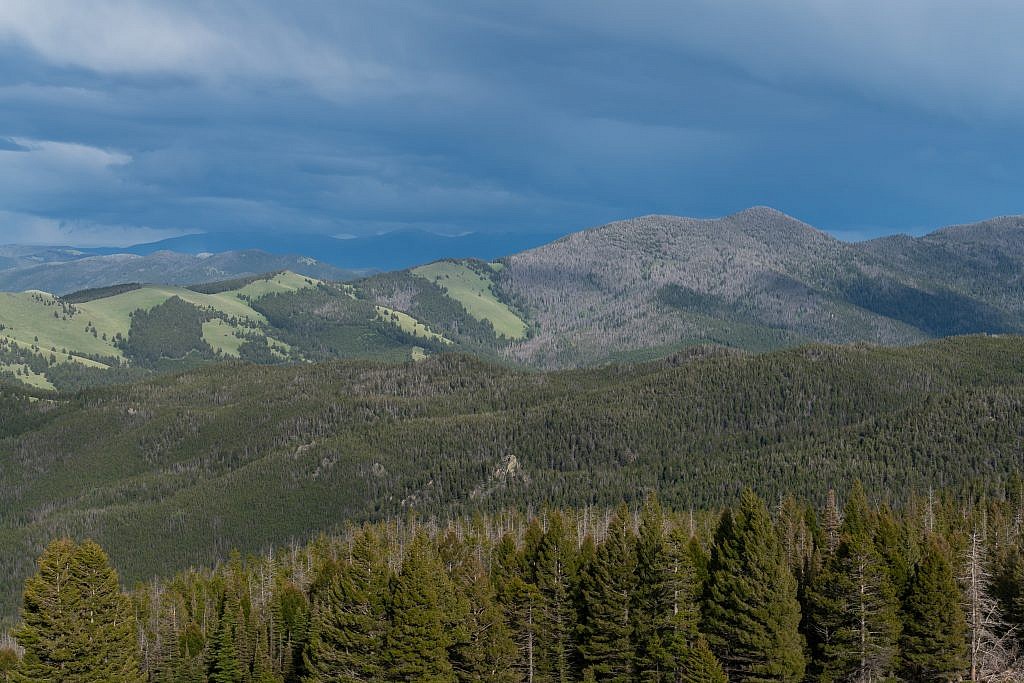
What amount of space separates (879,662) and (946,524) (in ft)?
179

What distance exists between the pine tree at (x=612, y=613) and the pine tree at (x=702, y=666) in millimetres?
5705

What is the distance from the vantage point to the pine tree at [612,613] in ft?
268

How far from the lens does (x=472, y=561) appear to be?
294 ft

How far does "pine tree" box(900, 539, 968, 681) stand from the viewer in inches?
3088

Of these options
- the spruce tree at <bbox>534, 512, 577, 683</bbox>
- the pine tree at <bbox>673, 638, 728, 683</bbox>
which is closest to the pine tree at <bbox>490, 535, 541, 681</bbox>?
the spruce tree at <bbox>534, 512, 577, 683</bbox>

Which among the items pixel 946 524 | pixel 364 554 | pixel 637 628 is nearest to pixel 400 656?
pixel 364 554

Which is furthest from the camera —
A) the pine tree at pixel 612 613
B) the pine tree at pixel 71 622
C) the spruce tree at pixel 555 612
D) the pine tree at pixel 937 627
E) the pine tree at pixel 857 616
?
the spruce tree at pixel 555 612

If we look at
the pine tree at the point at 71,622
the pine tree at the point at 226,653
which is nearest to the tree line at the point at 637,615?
the pine tree at the point at 71,622

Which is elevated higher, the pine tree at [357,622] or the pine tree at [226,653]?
the pine tree at [357,622]

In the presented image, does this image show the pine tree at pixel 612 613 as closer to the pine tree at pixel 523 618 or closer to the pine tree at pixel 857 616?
the pine tree at pixel 523 618

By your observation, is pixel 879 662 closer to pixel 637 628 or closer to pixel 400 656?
pixel 637 628

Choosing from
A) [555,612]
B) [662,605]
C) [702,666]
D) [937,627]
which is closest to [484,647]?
[555,612]

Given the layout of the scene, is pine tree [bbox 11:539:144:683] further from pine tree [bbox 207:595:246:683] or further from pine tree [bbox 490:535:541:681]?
pine tree [bbox 490:535:541:681]

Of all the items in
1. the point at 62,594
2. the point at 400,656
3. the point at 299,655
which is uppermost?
the point at 62,594
